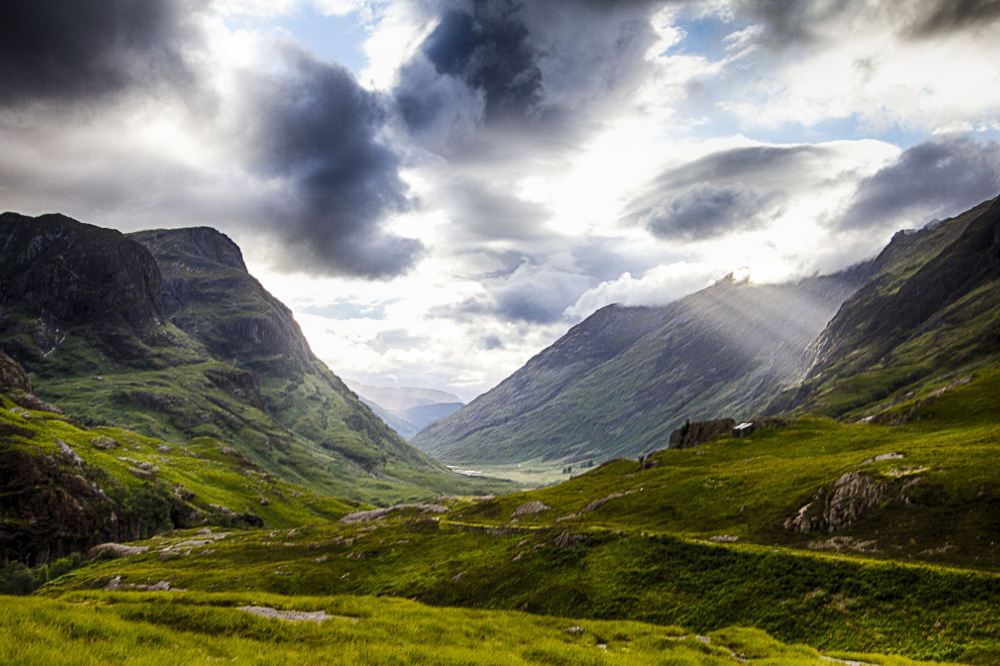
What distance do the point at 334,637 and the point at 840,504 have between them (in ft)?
158

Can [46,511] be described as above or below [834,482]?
below

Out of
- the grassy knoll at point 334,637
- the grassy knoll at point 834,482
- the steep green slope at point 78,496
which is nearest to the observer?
the grassy knoll at point 334,637

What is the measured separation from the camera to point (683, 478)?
77.4m

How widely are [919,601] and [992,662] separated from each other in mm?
6980

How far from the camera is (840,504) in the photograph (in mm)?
47188

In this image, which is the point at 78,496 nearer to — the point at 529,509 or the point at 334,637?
the point at 529,509

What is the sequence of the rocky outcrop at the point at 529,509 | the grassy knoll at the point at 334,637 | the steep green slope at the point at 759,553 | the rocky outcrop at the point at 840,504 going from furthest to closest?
the rocky outcrop at the point at 529,509 → the rocky outcrop at the point at 840,504 → the steep green slope at the point at 759,553 → the grassy knoll at the point at 334,637

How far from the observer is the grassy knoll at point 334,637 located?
14227mm

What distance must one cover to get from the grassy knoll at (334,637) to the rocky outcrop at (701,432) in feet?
328

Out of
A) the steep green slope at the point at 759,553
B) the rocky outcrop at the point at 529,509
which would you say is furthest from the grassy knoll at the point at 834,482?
the rocky outcrop at the point at 529,509

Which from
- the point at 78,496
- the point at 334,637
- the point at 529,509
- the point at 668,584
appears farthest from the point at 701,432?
the point at 78,496

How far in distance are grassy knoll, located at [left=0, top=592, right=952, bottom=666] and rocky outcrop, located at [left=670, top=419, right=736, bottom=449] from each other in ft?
328

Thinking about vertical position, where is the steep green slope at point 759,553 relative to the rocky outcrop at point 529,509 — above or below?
above

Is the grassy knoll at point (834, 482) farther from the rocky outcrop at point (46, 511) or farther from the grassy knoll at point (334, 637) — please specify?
the rocky outcrop at point (46, 511)
